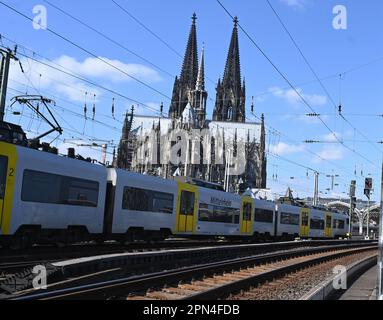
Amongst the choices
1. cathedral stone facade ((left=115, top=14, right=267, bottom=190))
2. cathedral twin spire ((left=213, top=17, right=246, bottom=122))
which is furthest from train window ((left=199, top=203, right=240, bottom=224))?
cathedral twin spire ((left=213, top=17, right=246, bottom=122))

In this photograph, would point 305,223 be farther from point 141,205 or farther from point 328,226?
point 141,205

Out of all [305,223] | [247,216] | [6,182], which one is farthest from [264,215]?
[6,182]

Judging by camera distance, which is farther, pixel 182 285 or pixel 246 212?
pixel 246 212

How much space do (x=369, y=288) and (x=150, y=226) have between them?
11.0 metres

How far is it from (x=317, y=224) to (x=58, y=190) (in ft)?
123

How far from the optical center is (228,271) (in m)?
17.0

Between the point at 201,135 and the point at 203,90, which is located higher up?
the point at 203,90

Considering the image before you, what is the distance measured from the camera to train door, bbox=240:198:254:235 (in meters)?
35.2

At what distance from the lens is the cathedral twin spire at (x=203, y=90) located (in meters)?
122

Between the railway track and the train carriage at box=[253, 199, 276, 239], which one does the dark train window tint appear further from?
the train carriage at box=[253, 199, 276, 239]

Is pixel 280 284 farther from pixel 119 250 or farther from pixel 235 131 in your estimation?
pixel 235 131

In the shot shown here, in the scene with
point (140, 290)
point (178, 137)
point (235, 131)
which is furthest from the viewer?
point (235, 131)

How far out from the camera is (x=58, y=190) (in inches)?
715
